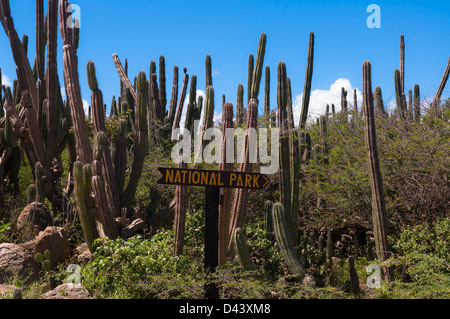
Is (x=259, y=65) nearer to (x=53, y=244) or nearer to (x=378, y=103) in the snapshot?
(x=378, y=103)

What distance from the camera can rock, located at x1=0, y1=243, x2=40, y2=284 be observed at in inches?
309

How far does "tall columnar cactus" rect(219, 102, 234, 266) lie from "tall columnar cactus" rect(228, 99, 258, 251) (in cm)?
26

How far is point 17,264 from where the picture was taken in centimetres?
803

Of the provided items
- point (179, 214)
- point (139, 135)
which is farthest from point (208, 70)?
point (179, 214)

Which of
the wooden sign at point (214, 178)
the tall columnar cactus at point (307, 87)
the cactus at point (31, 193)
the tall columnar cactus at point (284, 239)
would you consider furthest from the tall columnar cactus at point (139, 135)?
the tall columnar cactus at point (307, 87)

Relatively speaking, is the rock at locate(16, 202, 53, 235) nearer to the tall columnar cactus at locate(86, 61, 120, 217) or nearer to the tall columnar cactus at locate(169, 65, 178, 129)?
the tall columnar cactus at locate(86, 61, 120, 217)

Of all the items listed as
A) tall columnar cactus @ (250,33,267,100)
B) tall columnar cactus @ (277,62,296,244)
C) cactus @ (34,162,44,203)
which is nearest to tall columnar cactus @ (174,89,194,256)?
tall columnar cactus @ (277,62,296,244)

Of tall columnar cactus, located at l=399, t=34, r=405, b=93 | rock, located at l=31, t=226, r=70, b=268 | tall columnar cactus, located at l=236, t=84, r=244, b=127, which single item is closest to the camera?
rock, located at l=31, t=226, r=70, b=268

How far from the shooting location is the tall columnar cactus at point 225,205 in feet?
22.2

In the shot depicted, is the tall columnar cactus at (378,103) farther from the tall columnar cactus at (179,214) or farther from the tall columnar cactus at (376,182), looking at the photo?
the tall columnar cactus at (179,214)

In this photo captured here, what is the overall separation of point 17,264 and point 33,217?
1.93 metres

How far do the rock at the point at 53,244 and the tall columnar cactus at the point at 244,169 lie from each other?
3.73m

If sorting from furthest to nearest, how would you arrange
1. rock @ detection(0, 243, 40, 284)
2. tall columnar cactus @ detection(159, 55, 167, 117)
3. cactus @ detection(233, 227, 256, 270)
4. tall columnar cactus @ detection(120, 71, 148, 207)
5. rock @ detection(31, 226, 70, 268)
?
tall columnar cactus @ detection(159, 55, 167, 117)
tall columnar cactus @ detection(120, 71, 148, 207)
rock @ detection(31, 226, 70, 268)
rock @ detection(0, 243, 40, 284)
cactus @ detection(233, 227, 256, 270)

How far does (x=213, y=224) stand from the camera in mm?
5715
